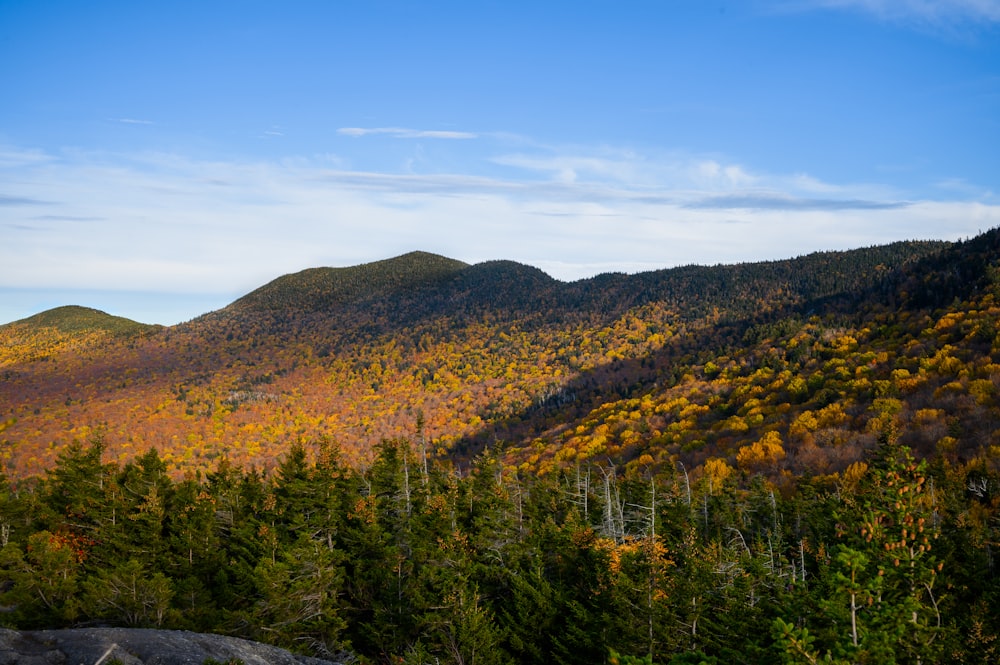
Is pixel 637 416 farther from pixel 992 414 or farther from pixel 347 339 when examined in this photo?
pixel 347 339

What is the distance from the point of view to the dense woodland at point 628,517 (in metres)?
16.5

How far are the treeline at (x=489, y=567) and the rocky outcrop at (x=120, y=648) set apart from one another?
4.48 m

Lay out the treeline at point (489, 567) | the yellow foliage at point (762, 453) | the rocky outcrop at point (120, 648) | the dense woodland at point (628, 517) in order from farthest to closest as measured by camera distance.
A: the yellow foliage at point (762, 453)
the dense woodland at point (628, 517)
the rocky outcrop at point (120, 648)
the treeline at point (489, 567)

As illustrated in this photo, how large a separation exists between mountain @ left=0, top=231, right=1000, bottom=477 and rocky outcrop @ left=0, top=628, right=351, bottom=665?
83.7 feet

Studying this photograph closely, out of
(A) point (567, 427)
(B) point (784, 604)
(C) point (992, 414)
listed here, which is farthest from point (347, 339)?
(B) point (784, 604)

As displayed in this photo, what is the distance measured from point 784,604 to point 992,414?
146 feet

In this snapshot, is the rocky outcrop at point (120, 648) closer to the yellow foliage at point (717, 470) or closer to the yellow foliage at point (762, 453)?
the yellow foliage at point (717, 470)

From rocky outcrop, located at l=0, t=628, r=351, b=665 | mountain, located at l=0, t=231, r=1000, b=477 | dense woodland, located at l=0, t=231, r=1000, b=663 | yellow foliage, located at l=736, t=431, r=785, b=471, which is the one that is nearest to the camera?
rocky outcrop, located at l=0, t=628, r=351, b=665

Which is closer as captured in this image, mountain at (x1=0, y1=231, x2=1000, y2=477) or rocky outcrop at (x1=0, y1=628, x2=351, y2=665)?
rocky outcrop at (x1=0, y1=628, x2=351, y2=665)

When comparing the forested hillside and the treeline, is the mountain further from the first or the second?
the treeline

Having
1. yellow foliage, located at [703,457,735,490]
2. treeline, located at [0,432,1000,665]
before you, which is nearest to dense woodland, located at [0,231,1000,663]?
treeline, located at [0,432,1000,665]

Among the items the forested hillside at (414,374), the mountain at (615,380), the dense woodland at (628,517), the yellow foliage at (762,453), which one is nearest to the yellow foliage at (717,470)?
the dense woodland at (628,517)

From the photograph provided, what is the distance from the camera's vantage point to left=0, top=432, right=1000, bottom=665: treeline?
12445 millimetres

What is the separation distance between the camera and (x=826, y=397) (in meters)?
68.6
